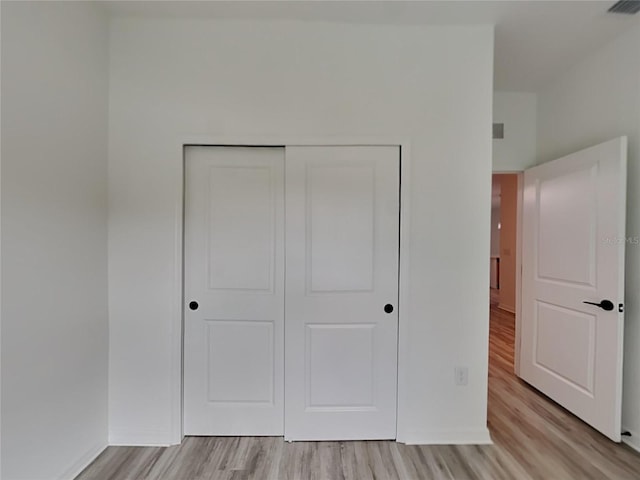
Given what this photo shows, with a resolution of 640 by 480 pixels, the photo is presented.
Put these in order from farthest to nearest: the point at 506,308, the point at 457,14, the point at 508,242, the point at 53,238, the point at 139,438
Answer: the point at 508,242 → the point at 506,308 → the point at 139,438 → the point at 457,14 → the point at 53,238

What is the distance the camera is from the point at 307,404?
2129mm

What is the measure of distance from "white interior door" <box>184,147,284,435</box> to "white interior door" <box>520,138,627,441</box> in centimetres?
228

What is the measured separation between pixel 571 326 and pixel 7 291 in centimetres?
365

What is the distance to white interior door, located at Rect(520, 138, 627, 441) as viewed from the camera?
6.93ft

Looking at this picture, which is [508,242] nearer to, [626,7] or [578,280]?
[578,280]

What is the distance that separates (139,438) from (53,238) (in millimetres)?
1435

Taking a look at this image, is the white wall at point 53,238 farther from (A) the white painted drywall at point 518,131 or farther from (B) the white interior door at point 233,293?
(A) the white painted drywall at point 518,131

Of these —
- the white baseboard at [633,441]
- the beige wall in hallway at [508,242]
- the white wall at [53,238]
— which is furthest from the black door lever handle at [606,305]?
the beige wall in hallway at [508,242]

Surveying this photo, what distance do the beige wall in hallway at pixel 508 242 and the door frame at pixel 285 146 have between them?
4494mm

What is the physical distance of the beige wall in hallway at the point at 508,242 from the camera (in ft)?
18.4

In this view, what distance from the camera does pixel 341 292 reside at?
213cm

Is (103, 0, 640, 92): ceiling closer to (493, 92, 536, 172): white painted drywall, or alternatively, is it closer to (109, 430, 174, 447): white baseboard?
(493, 92, 536, 172): white painted drywall

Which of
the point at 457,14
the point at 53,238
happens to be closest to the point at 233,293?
the point at 53,238

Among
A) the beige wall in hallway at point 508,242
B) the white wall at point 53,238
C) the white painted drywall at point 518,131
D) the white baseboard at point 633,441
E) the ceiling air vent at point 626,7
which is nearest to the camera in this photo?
the white wall at point 53,238
